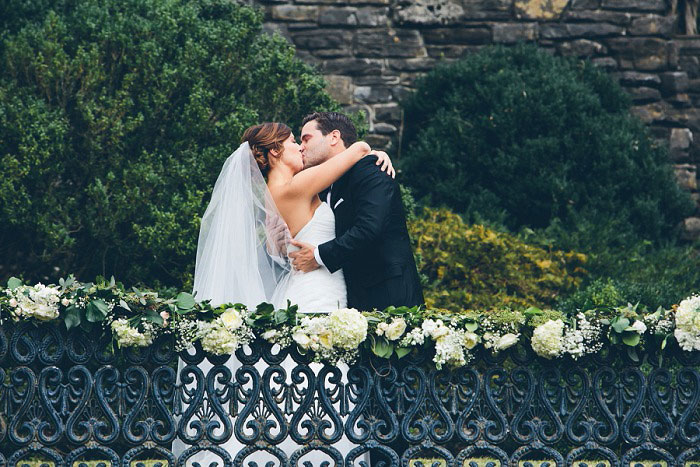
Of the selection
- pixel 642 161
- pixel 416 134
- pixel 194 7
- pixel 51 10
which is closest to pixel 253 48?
pixel 194 7

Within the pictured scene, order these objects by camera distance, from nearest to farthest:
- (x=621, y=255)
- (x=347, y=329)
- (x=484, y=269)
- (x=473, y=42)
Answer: (x=347, y=329) < (x=484, y=269) < (x=621, y=255) < (x=473, y=42)

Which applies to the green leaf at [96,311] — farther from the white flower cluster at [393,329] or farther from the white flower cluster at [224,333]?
the white flower cluster at [393,329]

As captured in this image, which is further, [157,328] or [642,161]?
[642,161]

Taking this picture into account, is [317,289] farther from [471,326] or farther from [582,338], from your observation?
[582,338]

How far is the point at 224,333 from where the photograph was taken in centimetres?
417

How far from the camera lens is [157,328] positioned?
4.23 metres

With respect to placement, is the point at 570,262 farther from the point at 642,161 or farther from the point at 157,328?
the point at 157,328

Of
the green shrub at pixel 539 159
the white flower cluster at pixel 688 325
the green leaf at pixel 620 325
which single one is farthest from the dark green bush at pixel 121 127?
the white flower cluster at pixel 688 325

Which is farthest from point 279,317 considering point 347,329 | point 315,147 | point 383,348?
point 315,147

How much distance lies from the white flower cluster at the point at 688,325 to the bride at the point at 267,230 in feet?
5.71

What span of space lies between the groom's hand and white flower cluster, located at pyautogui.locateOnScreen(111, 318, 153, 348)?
1158mm

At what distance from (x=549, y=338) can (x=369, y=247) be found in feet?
4.16

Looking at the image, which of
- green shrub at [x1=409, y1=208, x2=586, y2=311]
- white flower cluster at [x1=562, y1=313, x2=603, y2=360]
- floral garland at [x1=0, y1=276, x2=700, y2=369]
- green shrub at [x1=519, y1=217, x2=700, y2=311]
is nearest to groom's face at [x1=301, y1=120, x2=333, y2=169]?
floral garland at [x1=0, y1=276, x2=700, y2=369]

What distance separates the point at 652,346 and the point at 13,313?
9.67 ft
